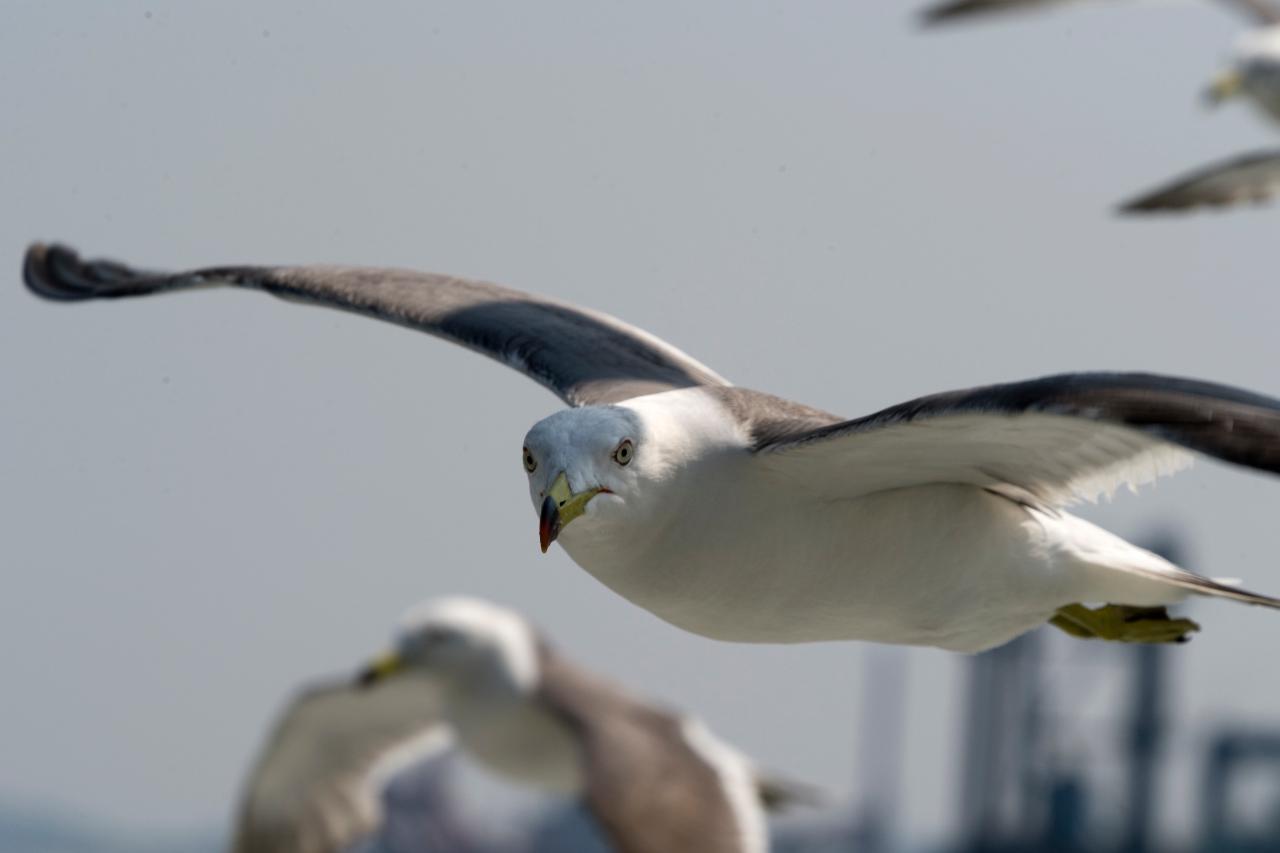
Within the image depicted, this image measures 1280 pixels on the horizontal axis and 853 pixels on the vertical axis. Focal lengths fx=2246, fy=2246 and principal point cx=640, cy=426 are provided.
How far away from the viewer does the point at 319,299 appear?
9.31 metres

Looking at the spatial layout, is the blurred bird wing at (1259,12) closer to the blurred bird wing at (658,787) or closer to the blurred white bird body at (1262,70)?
the blurred white bird body at (1262,70)

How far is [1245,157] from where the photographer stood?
15109mm

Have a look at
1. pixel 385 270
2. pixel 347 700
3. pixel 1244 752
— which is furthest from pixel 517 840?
pixel 385 270

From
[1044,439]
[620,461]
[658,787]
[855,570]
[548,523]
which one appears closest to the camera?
[548,523]

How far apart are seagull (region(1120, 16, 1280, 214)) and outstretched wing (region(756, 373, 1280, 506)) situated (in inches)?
290

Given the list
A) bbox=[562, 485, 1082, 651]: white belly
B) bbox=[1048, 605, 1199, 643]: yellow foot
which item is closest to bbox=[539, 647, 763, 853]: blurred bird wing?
bbox=[1048, 605, 1199, 643]: yellow foot

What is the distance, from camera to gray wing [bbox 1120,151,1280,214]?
15.0 meters

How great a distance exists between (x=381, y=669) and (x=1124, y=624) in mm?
9069

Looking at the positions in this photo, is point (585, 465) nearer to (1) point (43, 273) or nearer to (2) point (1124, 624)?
(2) point (1124, 624)

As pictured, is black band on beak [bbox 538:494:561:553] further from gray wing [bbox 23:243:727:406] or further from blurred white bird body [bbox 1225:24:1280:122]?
blurred white bird body [bbox 1225:24:1280:122]

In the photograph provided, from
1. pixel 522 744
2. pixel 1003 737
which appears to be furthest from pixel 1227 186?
pixel 1003 737

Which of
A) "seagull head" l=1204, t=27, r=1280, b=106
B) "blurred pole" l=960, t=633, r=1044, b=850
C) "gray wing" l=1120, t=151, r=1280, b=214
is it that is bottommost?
"blurred pole" l=960, t=633, r=1044, b=850

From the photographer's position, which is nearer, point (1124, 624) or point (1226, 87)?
point (1124, 624)

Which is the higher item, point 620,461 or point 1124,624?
point 620,461
